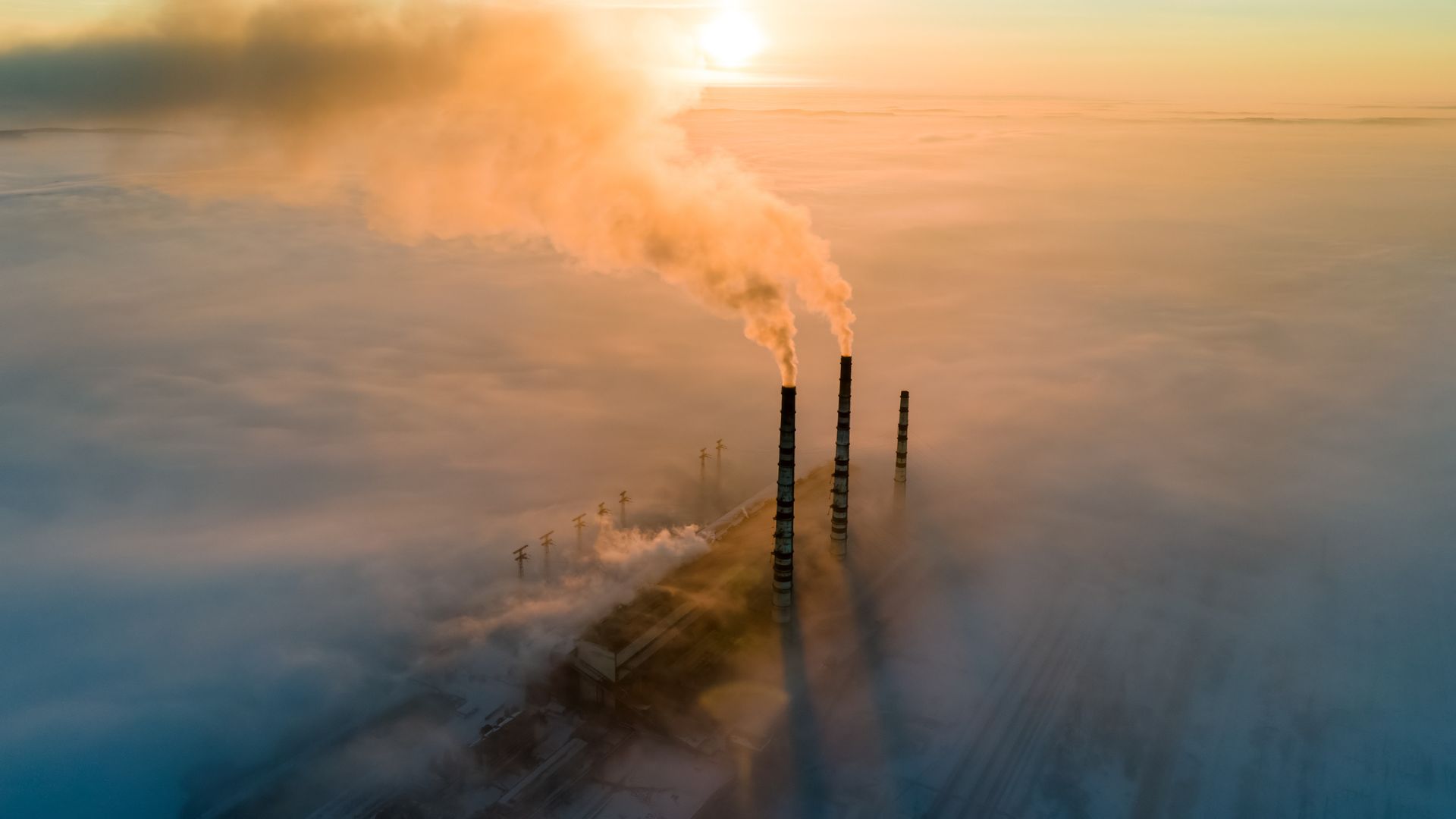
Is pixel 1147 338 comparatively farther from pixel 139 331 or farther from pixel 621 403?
pixel 139 331

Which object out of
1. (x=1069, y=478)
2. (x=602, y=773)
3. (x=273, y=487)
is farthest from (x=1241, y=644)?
(x=273, y=487)

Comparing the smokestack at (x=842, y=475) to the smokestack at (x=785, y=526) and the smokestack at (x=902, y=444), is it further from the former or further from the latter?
the smokestack at (x=902, y=444)

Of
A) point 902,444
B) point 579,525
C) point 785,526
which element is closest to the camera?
point 785,526

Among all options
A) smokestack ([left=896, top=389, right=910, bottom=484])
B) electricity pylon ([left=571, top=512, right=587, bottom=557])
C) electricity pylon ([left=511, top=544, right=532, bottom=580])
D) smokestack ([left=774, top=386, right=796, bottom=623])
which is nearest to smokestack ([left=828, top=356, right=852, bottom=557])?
smokestack ([left=774, top=386, right=796, bottom=623])

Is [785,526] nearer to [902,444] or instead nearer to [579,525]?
[579,525]

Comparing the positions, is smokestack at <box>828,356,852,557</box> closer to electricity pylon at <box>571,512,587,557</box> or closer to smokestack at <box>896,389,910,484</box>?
smokestack at <box>896,389,910,484</box>

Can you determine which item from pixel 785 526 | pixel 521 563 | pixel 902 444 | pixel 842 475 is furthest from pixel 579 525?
pixel 902 444

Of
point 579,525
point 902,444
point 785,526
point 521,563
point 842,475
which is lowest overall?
point 521,563
